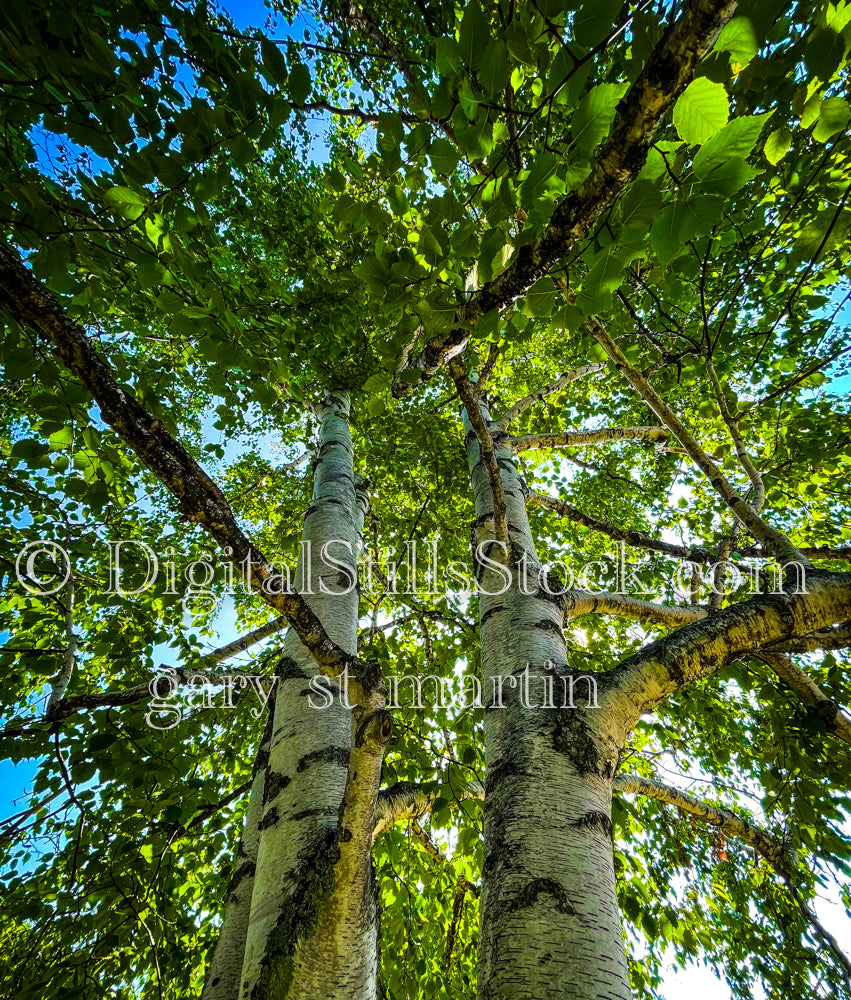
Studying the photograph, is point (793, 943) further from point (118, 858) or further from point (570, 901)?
point (118, 858)

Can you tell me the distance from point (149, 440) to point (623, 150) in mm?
1412

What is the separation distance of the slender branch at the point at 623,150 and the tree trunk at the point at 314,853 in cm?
137

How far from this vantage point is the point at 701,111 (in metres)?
0.95

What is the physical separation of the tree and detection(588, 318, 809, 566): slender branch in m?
0.02

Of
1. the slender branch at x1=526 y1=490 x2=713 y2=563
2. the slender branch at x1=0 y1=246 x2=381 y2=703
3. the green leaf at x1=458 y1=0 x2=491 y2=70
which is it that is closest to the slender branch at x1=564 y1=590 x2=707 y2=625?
the slender branch at x1=526 y1=490 x2=713 y2=563

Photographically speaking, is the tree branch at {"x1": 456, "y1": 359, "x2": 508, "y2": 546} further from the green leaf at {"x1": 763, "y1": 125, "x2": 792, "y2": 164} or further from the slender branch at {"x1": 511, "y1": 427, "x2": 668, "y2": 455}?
the slender branch at {"x1": 511, "y1": 427, "x2": 668, "y2": 455}

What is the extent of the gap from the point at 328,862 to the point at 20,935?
5115mm

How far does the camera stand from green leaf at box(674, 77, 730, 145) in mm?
912

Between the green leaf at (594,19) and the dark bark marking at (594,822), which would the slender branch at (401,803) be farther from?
the green leaf at (594,19)

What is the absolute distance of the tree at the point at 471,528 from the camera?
3.90 feet

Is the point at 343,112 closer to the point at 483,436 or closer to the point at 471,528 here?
the point at 483,436

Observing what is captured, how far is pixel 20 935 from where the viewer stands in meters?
3.96

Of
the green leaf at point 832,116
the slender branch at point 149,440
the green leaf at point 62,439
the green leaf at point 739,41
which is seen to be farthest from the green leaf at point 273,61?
the green leaf at point 832,116

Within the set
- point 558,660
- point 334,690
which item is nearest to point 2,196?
point 334,690
